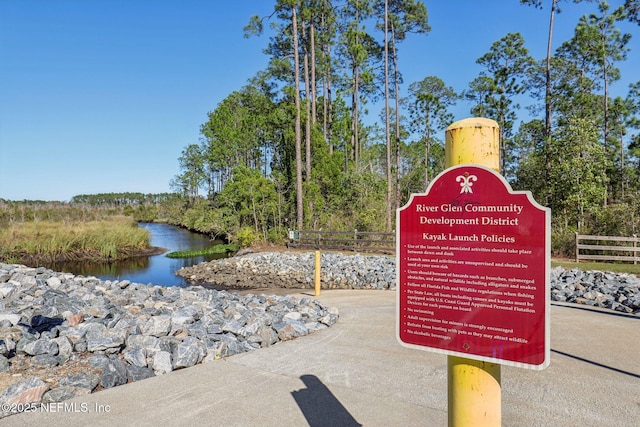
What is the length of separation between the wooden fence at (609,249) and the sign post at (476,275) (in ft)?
47.2

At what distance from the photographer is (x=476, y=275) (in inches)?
72.0

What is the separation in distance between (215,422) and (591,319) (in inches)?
234

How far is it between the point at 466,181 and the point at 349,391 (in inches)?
97.7

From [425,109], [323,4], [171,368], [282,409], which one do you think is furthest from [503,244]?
[425,109]

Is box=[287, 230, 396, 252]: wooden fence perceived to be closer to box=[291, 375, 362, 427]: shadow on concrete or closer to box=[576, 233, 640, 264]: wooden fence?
box=[576, 233, 640, 264]: wooden fence

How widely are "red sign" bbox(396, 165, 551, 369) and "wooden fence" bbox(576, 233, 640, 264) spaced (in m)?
14.4

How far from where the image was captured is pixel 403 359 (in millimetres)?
4414

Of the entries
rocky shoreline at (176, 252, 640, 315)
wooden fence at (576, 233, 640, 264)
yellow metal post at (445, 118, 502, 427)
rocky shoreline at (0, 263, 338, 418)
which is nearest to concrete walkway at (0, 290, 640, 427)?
rocky shoreline at (0, 263, 338, 418)

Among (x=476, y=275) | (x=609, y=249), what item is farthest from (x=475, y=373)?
(x=609, y=249)

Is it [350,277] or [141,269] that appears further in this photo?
[141,269]

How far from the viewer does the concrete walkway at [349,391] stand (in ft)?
10.0

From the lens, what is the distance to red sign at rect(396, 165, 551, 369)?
171cm

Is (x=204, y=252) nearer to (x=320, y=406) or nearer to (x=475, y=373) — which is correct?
(x=320, y=406)

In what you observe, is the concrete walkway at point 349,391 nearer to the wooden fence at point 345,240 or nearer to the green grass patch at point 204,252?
the wooden fence at point 345,240
